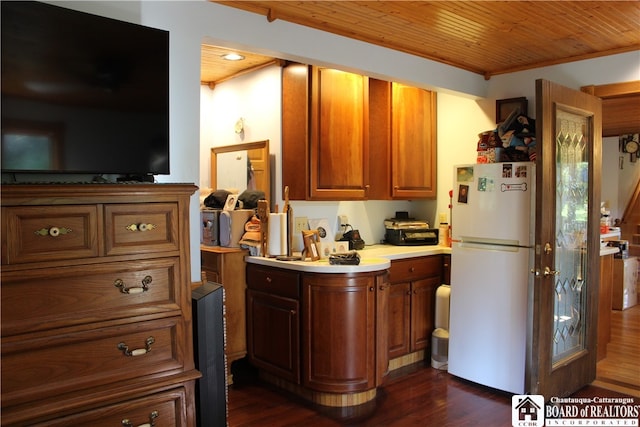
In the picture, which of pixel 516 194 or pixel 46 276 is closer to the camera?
pixel 46 276

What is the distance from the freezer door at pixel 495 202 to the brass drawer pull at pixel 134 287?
2.43 meters

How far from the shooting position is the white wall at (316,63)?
7.81ft

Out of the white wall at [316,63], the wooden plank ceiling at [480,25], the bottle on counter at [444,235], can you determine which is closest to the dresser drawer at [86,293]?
the white wall at [316,63]

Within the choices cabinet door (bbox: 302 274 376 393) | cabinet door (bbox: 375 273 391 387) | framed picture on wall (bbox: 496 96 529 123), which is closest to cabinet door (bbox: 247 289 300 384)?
cabinet door (bbox: 302 274 376 393)

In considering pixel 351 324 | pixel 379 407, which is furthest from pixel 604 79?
pixel 379 407

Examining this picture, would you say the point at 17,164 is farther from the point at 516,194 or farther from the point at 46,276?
the point at 516,194

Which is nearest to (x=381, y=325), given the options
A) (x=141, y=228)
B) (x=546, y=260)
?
(x=546, y=260)

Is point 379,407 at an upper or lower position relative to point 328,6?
lower

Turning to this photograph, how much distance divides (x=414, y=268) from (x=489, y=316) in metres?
0.66

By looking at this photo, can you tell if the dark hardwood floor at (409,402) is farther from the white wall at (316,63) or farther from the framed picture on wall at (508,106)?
the framed picture on wall at (508,106)

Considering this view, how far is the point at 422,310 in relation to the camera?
3.98m

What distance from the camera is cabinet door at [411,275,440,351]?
3914 mm

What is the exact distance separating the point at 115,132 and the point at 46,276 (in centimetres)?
62

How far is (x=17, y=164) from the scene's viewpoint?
1.73 meters
